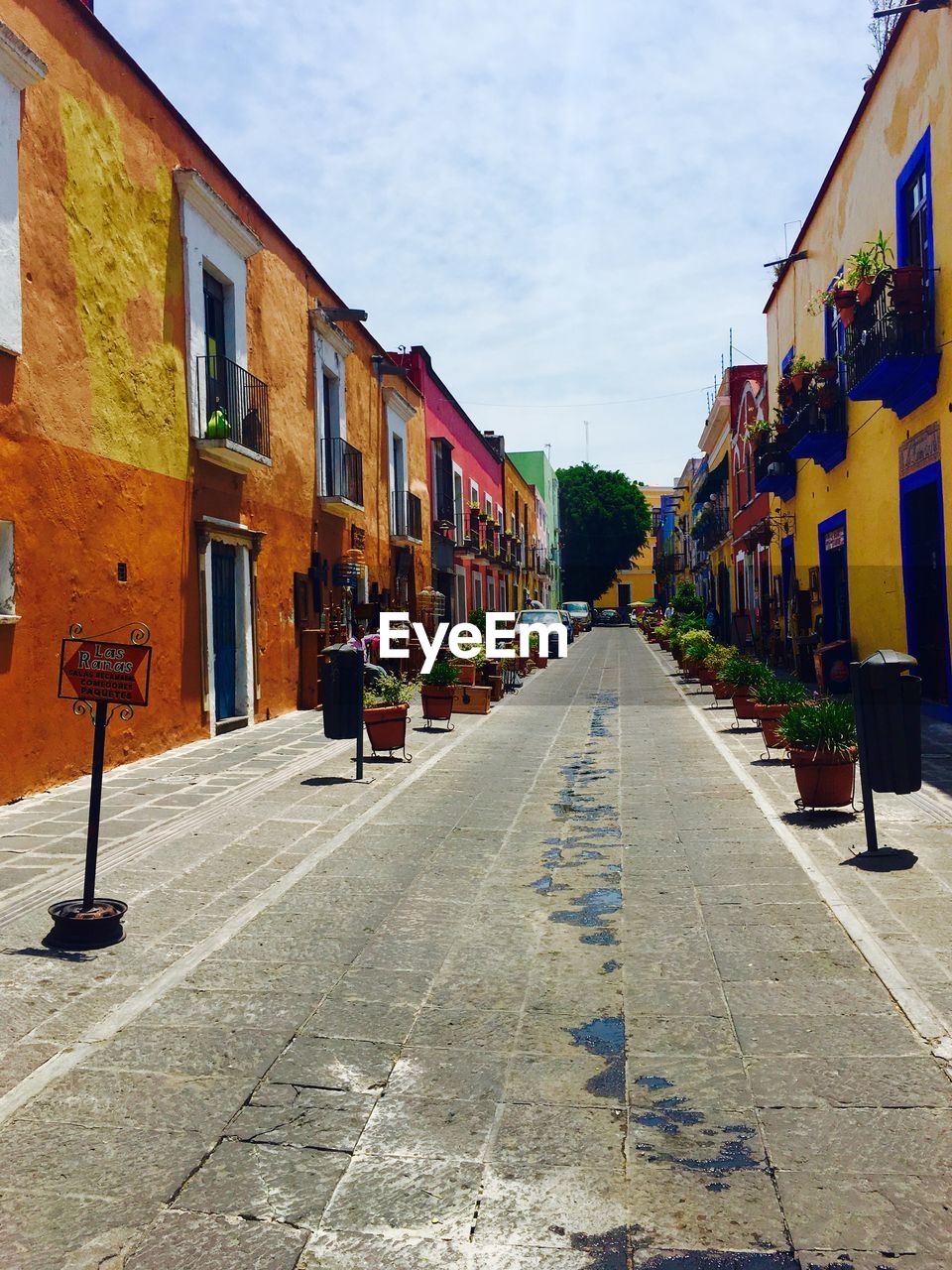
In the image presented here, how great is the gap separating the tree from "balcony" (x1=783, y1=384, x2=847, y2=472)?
54.9 metres

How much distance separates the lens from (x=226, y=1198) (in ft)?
9.02

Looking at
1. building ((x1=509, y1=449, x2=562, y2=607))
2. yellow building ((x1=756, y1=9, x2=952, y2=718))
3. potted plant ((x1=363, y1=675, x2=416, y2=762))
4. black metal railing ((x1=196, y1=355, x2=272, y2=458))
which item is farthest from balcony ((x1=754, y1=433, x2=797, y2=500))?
building ((x1=509, y1=449, x2=562, y2=607))

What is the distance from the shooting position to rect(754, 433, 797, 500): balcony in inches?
744

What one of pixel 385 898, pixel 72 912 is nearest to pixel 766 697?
pixel 385 898

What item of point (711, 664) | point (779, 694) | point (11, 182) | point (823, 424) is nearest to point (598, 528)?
point (711, 664)

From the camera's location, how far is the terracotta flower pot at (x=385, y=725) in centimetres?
1048

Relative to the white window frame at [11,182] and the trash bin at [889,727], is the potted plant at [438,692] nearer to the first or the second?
the white window frame at [11,182]

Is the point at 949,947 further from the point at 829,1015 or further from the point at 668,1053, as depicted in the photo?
the point at 668,1053

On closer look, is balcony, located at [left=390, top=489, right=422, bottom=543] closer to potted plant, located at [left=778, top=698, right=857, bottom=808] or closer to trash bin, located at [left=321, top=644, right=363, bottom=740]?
trash bin, located at [left=321, top=644, right=363, bottom=740]

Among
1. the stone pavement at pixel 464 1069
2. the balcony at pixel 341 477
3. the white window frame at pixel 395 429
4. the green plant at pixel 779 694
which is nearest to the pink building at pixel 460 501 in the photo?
the white window frame at pixel 395 429

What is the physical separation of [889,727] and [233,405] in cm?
928

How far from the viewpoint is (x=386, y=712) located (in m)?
10.5

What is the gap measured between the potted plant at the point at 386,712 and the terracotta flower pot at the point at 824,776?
4.38m

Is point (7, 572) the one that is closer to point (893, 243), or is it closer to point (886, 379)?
point (886, 379)
